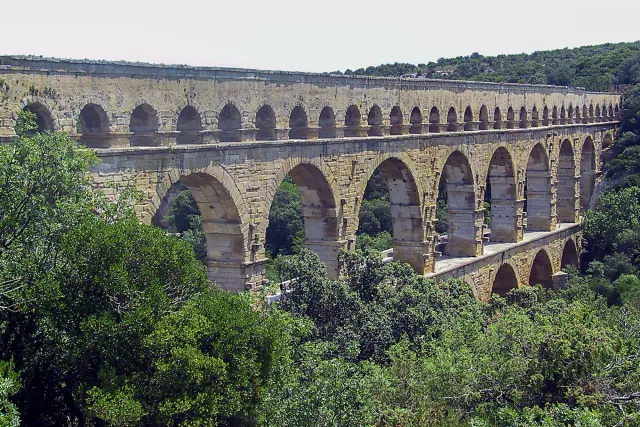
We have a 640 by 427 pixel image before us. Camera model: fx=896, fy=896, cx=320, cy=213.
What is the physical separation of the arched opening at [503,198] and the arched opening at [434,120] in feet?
18.9

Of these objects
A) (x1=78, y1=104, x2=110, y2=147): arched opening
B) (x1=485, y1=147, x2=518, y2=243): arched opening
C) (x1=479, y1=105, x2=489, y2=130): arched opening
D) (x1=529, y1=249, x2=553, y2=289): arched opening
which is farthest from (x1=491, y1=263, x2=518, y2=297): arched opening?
(x1=78, y1=104, x2=110, y2=147): arched opening

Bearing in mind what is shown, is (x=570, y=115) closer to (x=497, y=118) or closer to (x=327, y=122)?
(x=497, y=118)

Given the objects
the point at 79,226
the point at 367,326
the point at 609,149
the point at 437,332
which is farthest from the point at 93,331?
the point at 609,149

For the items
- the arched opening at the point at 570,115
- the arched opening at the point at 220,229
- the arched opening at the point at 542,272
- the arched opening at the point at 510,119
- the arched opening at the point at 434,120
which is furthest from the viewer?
the arched opening at the point at 570,115

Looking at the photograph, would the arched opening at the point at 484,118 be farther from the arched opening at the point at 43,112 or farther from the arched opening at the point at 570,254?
the arched opening at the point at 43,112

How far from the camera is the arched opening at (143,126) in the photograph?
19.1 metres

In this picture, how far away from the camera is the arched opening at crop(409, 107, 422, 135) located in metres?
29.7

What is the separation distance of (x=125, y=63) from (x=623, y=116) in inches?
1675

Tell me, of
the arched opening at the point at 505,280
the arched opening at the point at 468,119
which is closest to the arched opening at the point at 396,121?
the arched opening at the point at 468,119

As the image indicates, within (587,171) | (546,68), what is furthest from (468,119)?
(546,68)

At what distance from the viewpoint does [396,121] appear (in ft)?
94.3

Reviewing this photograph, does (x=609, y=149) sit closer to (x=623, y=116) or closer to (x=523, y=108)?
(x=623, y=116)

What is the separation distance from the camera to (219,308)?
45.7ft

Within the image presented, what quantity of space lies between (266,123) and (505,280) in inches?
662
